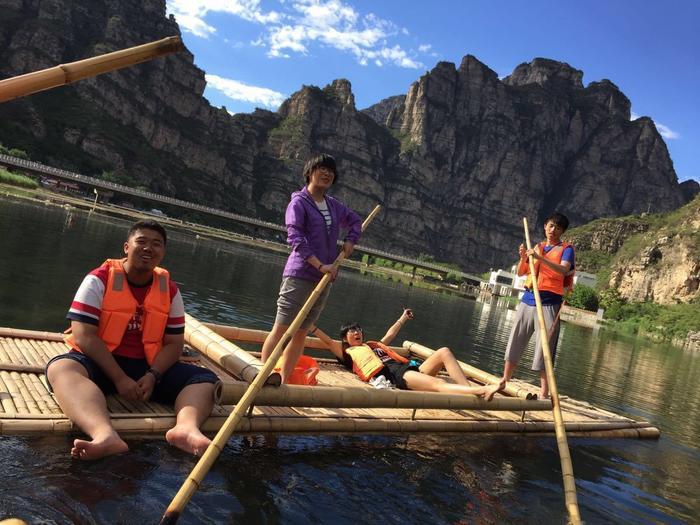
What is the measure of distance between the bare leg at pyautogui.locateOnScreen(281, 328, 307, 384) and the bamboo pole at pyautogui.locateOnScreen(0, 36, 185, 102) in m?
3.25

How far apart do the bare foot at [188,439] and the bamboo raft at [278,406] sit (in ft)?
1.24

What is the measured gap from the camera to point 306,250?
596cm

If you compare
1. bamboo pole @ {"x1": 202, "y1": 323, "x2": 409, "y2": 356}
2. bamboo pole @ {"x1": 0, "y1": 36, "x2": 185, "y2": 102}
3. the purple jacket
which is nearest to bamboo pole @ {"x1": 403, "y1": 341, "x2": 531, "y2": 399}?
bamboo pole @ {"x1": 202, "y1": 323, "x2": 409, "y2": 356}

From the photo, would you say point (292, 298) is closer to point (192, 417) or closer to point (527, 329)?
point (192, 417)

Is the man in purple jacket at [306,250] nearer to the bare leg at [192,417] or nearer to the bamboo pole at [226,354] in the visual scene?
the bamboo pole at [226,354]

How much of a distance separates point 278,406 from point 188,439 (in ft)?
5.55

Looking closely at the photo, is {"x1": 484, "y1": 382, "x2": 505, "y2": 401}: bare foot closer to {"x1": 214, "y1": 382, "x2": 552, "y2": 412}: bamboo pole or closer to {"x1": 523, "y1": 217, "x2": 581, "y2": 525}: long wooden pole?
{"x1": 214, "y1": 382, "x2": 552, "y2": 412}: bamboo pole

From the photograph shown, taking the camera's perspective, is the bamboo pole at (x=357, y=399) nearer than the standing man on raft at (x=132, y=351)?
No

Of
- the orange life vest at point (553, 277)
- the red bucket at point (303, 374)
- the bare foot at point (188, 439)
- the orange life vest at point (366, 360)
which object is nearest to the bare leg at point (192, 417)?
the bare foot at point (188, 439)

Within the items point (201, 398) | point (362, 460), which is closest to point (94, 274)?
point (201, 398)

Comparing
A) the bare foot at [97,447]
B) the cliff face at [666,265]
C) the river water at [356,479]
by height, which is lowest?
the river water at [356,479]

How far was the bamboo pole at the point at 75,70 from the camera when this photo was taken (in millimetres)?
3400

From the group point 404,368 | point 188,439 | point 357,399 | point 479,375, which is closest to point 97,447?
point 188,439

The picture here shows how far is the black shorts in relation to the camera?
775cm
